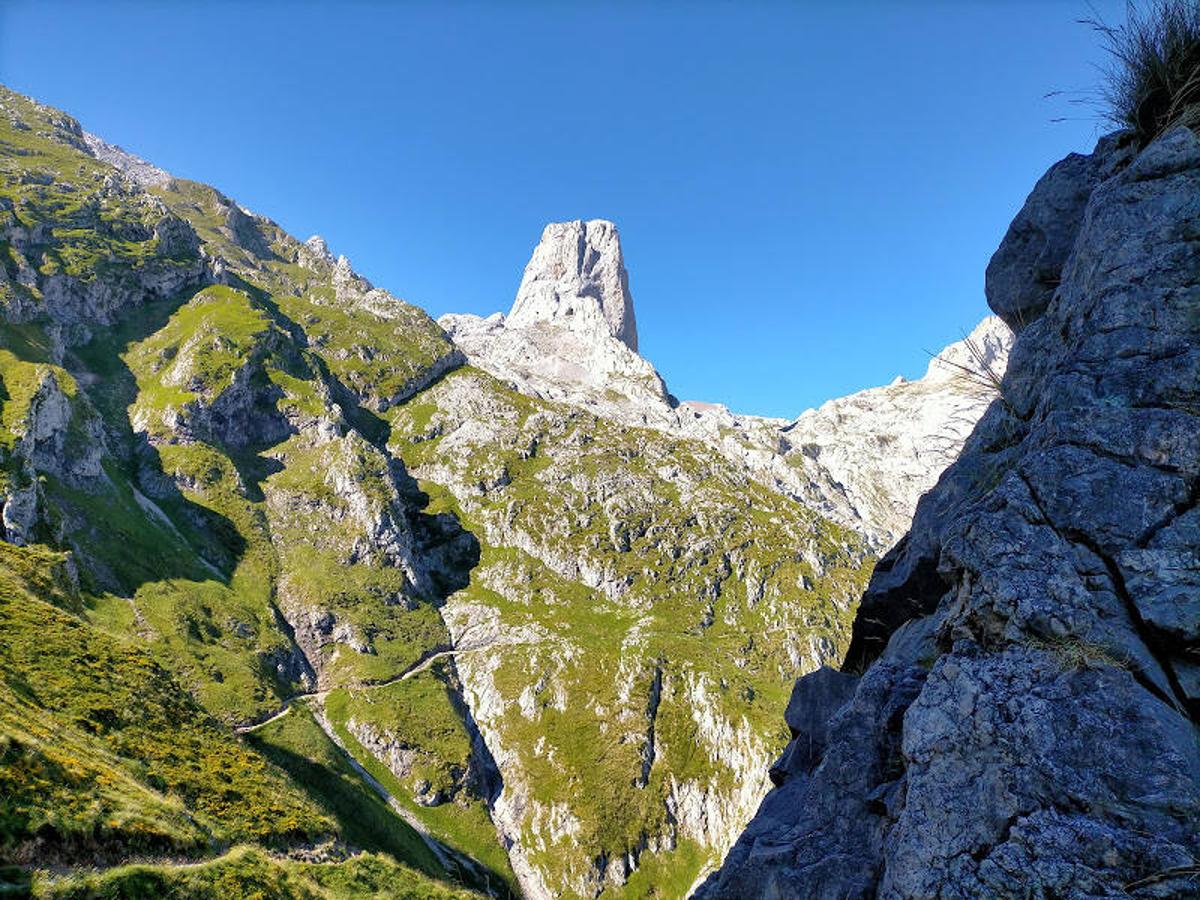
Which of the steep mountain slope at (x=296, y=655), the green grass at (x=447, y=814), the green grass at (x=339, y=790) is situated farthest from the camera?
the green grass at (x=447, y=814)

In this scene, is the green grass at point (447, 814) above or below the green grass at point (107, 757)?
below

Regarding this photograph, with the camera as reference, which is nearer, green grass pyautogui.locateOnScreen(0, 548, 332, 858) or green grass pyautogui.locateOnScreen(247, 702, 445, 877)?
green grass pyautogui.locateOnScreen(0, 548, 332, 858)

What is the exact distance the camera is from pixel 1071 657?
912 centimetres

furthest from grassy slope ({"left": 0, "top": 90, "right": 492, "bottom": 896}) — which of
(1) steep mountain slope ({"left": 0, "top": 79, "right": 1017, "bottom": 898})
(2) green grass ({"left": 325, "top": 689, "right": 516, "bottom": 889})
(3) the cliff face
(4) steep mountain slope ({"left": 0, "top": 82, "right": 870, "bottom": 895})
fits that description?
(3) the cliff face

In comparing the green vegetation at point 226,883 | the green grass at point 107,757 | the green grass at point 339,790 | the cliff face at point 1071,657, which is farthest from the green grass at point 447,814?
the cliff face at point 1071,657

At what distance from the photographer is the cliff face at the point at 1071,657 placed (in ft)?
26.5

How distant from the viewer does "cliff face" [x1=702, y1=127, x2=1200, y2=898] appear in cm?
809

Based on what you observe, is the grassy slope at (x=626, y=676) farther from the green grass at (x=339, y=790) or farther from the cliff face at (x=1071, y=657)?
the cliff face at (x=1071, y=657)

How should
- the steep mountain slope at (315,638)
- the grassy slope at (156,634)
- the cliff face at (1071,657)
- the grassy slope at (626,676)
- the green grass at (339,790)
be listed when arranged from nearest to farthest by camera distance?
the cliff face at (1071,657) < the grassy slope at (156,634) < the steep mountain slope at (315,638) < the green grass at (339,790) < the grassy slope at (626,676)

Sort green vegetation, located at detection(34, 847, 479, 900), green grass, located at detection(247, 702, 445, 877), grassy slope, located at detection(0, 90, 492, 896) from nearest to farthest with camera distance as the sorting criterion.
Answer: green vegetation, located at detection(34, 847, 479, 900) < grassy slope, located at detection(0, 90, 492, 896) < green grass, located at detection(247, 702, 445, 877)

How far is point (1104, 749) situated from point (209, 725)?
91.4 m

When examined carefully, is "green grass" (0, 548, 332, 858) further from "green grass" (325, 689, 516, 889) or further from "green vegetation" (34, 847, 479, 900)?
"green grass" (325, 689, 516, 889)

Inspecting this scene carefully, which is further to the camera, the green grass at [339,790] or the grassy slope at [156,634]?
the green grass at [339,790]

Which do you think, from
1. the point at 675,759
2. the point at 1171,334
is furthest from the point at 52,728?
the point at 675,759
